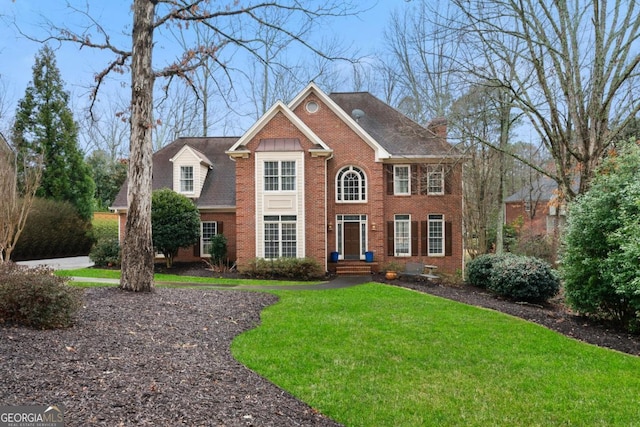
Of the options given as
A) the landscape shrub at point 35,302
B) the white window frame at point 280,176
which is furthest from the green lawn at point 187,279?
the landscape shrub at point 35,302

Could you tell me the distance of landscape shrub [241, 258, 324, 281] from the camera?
55.8 ft

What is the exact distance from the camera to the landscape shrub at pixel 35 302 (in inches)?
238

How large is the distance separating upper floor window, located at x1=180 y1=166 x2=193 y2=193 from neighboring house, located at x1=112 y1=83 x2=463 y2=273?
2.0 inches

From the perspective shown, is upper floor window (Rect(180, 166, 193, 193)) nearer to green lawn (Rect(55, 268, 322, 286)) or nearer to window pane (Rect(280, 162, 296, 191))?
window pane (Rect(280, 162, 296, 191))

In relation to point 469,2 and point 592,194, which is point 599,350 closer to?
point 592,194

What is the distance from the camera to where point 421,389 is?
5.06 meters

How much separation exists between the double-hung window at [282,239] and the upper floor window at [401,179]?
5.02 metres

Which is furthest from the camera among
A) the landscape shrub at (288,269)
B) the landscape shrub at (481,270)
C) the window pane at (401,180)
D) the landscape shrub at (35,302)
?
the window pane at (401,180)

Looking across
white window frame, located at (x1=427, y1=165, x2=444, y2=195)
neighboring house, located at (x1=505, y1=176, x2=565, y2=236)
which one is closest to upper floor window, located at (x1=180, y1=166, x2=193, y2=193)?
white window frame, located at (x1=427, y1=165, x2=444, y2=195)

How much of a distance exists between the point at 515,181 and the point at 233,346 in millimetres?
35263

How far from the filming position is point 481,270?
48.9 ft

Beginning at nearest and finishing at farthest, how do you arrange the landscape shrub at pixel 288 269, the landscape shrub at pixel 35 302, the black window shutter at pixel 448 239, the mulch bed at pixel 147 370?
1. the mulch bed at pixel 147 370
2. the landscape shrub at pixel 35 302
3. the landscape shrub at pixel 288 269
4. the black window shutter at pixel 448 239

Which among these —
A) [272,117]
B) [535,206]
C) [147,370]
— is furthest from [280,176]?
[535,206]

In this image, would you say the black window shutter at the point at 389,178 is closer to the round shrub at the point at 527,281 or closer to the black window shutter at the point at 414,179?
the black window shutter at the point at 414,179
